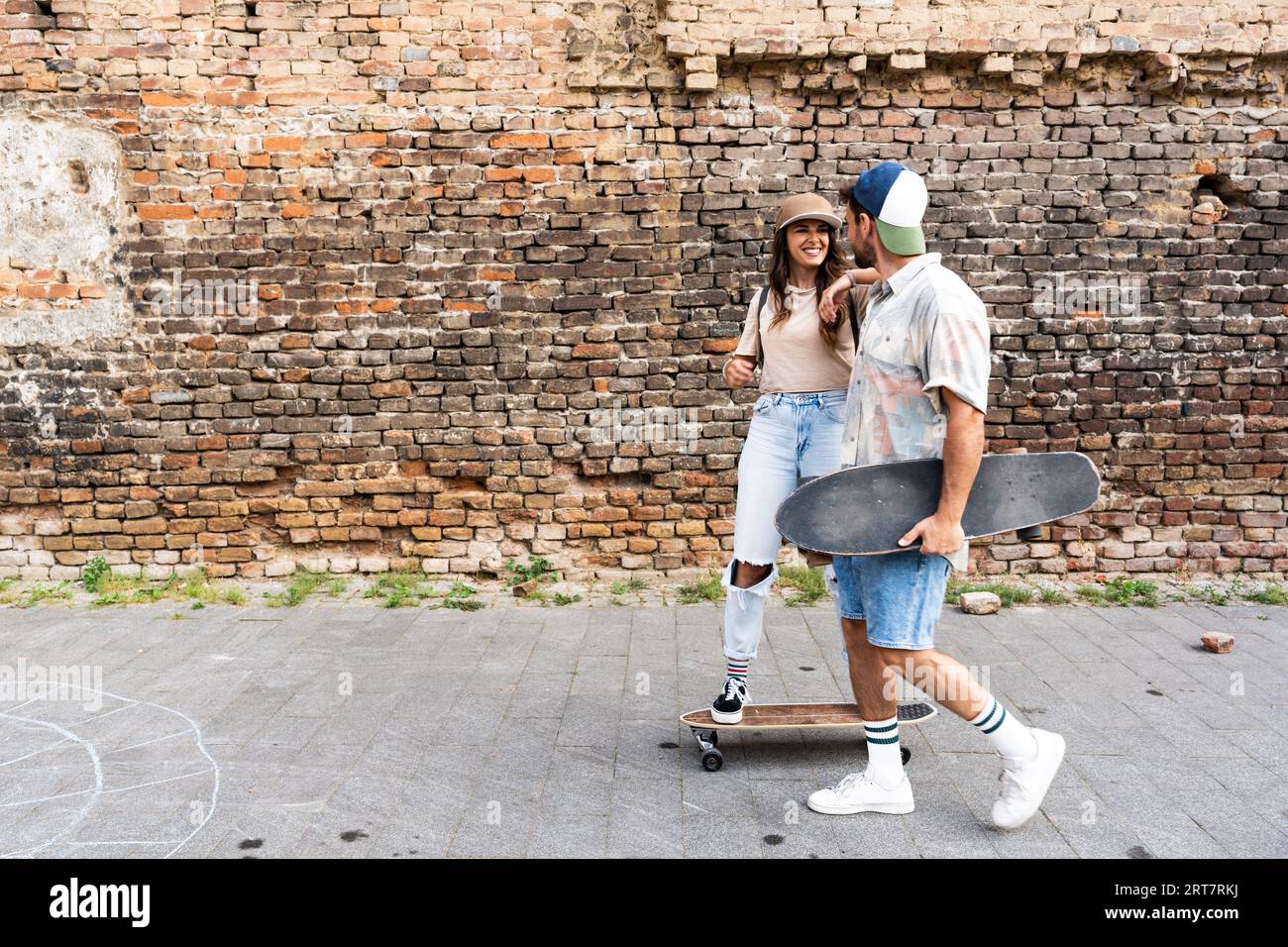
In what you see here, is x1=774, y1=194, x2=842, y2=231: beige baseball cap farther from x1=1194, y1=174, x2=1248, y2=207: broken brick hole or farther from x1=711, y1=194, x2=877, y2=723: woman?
x1=1194, y1=174, x2=1248, y2=207: broken brick hole

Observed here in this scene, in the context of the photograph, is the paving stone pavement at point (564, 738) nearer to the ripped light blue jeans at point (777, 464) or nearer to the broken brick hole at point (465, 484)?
the ripped light blue jeans at point (777, 464)

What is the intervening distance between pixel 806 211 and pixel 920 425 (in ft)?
3.29

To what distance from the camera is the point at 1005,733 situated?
9.31ft

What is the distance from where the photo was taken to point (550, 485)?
5891mm

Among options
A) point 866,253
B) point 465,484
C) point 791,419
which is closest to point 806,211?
point 866,253

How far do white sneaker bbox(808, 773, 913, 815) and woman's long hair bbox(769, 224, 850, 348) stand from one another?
1.59m

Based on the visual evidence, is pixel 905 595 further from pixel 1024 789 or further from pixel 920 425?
pixel 1024 789

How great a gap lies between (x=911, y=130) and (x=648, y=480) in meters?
2.79

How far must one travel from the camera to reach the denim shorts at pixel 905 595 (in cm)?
282

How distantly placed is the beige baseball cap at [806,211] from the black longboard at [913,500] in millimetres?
1073

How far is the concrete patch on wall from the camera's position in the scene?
5668 mm

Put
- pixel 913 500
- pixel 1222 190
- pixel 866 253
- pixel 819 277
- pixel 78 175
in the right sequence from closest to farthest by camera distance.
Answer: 1. pixel 913 500
2. pixel 866 253
3. pixel 819 277
4. pixel 78 175
5. pixel 1222 190

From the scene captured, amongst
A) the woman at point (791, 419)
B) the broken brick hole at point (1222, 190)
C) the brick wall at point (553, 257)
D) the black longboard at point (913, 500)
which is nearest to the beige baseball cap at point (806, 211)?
the woman at point (791, 419)

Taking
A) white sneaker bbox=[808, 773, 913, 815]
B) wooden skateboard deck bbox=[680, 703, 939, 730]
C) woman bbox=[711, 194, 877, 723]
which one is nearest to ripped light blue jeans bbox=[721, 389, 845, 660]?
woman bbox=[711, 194, 877, 723]
